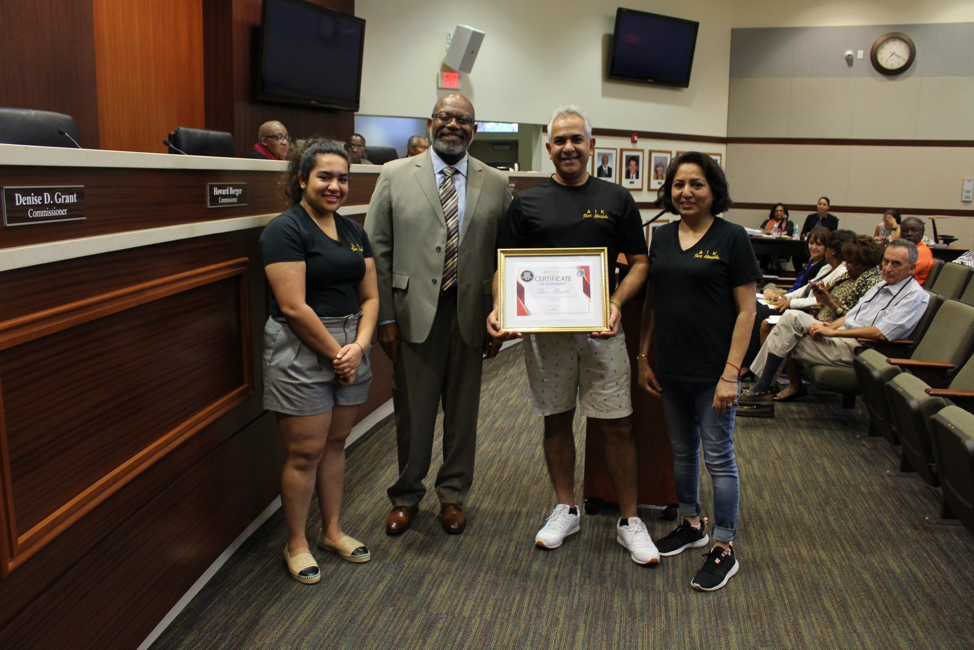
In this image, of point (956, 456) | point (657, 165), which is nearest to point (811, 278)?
point (956, 456)

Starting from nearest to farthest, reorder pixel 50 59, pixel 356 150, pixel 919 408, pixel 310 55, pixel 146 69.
Result: pixel 919 408 → pixel 50 59 → pixel 146 69 → pixel 356 150 → pixel 310 55

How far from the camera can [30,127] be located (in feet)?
8.69

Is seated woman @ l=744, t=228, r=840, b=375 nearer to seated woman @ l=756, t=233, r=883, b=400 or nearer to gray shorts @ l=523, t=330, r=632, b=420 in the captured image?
seated woman @ l=756, t=233, r=883, b=400

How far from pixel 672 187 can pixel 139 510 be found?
6.19 ft

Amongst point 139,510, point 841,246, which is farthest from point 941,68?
point 139,510

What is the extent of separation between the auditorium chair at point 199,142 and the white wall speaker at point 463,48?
4.64 meters

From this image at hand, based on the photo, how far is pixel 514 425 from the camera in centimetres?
424

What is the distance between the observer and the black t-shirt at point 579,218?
2.59 meters

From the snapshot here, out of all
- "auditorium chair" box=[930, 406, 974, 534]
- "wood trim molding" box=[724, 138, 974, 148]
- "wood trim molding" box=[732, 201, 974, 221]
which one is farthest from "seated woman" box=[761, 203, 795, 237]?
"auditorium chair" box=[930, 406, 974, 534]

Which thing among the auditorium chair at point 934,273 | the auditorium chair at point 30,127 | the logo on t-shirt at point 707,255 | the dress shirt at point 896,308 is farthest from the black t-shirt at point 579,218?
the auditorium chair at point 934,273

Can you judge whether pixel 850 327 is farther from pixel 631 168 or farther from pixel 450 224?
pixel 631 168

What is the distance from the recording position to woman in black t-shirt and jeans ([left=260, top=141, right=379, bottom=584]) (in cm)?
228

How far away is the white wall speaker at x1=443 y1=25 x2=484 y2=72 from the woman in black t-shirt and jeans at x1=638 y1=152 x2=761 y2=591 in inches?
244

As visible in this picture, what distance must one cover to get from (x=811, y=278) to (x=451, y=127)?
13.4 feet
